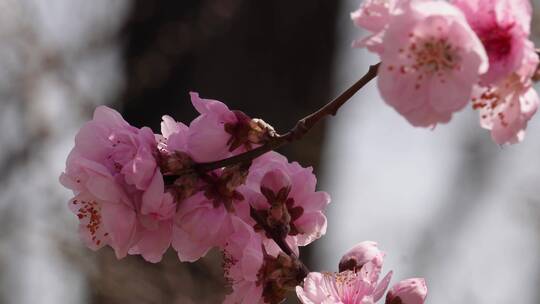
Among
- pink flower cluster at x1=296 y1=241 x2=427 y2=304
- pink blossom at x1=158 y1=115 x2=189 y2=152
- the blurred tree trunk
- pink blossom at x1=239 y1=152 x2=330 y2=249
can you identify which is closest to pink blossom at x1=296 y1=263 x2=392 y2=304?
pink flower cluster at x1=296 y1=241 x2=427 y2=304

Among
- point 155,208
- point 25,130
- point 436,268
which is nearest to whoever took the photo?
point 155,208

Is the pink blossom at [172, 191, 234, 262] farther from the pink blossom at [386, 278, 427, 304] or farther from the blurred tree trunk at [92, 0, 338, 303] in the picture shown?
the blurred tree trunk at [92, 0, 338, 303]

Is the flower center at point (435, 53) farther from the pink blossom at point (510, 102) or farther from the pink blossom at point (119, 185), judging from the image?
the pink blossom at point (119, 185)

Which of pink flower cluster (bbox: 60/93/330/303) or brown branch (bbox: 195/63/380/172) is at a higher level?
brown branch (bbox: 195/63/380/172)

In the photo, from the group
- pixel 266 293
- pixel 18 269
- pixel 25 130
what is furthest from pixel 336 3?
pixel 266 293

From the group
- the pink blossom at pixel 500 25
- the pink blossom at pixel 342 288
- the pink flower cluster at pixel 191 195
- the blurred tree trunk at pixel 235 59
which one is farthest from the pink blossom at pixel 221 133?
the blurred tree trunk at pixel 235 59

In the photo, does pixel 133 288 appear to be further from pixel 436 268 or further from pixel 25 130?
pixel 436 268
